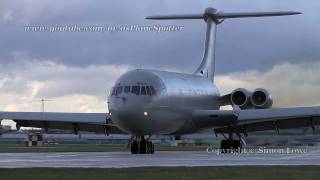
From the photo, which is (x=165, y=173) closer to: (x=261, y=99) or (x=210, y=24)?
(x=261, y=99)

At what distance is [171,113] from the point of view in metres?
37.0

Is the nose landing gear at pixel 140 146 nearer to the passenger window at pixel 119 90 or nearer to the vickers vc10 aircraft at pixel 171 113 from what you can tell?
the vickers vc10 aircraft at pixel 171 113

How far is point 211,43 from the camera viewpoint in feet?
173

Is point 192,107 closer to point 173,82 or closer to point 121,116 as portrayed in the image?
point 173,82

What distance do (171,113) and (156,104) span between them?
5.96 feet

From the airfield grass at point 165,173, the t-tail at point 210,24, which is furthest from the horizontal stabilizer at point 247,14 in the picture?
the airfield grass at point 165,173

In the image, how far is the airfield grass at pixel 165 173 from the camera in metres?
16.9

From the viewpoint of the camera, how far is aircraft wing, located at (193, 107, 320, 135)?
37562 millimetres

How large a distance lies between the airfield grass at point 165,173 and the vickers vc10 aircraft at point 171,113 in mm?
14920

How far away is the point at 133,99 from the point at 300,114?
9.19 meters

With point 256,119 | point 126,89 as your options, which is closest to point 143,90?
point 126,89

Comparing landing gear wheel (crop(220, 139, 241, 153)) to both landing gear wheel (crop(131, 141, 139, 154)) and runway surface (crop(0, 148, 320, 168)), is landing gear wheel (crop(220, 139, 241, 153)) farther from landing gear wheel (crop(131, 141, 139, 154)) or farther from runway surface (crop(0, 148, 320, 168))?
runway surface (crop(0, 148, 320, 168))

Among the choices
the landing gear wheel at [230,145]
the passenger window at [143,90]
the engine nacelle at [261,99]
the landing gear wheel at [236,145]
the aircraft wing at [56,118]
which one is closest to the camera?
the passenger window at [143,90]

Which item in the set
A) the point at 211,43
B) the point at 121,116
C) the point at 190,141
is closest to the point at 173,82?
the point at 121,116
